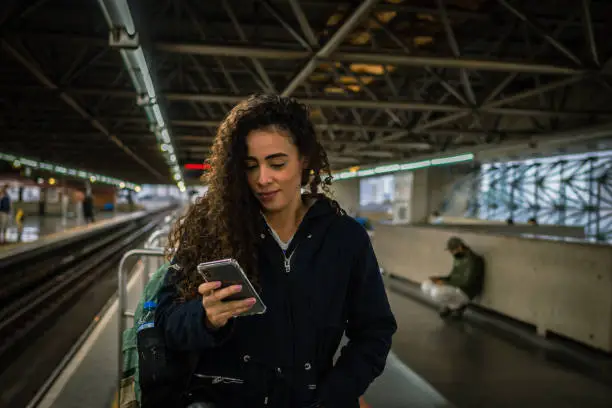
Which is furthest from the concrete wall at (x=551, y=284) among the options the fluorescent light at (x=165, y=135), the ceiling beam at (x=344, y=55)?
the fluorescent light at (x=165, y=135)

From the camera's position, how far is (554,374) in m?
5.67

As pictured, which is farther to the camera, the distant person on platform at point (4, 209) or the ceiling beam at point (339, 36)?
the distant person on platform at point (4, 209)

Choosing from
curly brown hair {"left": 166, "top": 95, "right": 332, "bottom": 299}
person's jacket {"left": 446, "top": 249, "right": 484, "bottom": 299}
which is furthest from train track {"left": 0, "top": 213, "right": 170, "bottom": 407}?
person's jacket {"left": 446, "top": 249, "right": 484, "bottom": 299}

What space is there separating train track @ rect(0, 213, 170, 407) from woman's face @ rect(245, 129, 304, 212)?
4.99 meters

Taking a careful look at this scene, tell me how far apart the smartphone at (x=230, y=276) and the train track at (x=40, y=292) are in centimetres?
507

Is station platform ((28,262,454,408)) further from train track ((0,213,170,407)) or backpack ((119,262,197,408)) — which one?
backpack ((119,262,197,408))

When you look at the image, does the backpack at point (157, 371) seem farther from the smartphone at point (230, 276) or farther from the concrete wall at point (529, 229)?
the concrete wall at point (529, 229)

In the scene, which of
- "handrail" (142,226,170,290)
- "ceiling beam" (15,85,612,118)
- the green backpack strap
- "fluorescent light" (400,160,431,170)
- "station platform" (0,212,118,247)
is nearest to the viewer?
the green backpack strap

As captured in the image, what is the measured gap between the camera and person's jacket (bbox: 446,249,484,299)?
28.5 ft

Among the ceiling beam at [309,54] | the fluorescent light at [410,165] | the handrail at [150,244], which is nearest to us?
the handrail at [150,244]

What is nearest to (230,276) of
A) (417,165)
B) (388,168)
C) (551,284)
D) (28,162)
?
(551,284)

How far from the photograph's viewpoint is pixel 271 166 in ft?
6.25

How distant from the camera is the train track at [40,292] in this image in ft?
26.1

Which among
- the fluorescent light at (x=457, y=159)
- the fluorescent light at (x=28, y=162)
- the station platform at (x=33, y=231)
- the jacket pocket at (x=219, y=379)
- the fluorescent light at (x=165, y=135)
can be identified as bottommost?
the station platform at (x=33, y=231)
